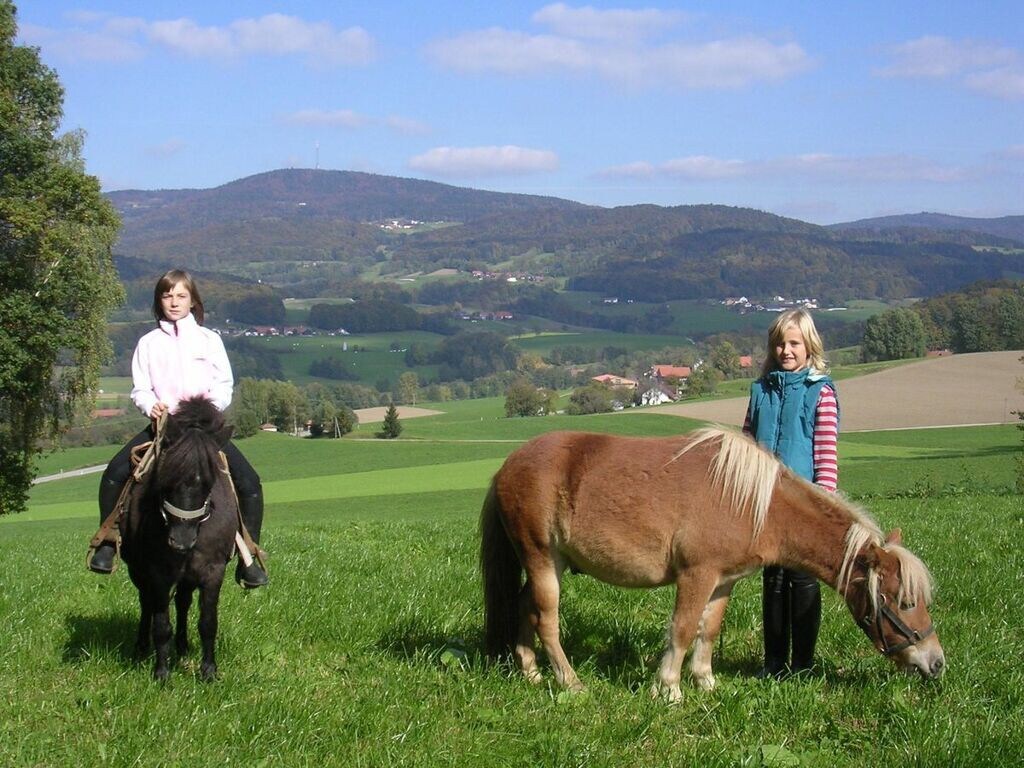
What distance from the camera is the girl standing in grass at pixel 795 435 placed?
20.1ft

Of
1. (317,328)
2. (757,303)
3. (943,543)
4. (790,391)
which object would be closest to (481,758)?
(790,391)

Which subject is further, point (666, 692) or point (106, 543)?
point (106, 543)

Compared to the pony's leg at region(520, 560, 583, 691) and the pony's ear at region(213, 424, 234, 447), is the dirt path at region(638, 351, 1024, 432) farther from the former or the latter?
the pony's ear at region(213, 424, 234, 447)

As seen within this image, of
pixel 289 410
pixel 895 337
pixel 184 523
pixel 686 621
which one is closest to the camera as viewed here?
pixel 184 523

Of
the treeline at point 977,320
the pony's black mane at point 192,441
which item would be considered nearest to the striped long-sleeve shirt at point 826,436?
the pony's black mane at point 192,441

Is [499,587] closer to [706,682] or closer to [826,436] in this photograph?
[706,682]

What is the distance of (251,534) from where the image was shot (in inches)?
262

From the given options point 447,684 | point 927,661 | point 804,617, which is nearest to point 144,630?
point 447,684

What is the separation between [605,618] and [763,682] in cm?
173

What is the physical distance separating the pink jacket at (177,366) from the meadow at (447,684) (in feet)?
5.60

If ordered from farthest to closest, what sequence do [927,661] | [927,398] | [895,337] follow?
[895,337] → [927,398] → [927,661]

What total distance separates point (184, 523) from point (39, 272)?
984 inches

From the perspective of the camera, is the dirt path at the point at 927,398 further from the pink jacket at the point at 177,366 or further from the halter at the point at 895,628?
the pink jacket at the point at 177,366

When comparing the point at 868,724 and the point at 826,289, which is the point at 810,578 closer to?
the point at 868,724
